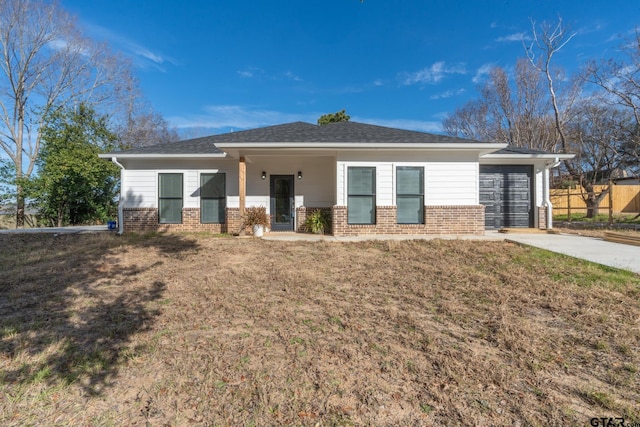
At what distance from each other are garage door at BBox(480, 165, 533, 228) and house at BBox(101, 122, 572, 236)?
0.03 meters

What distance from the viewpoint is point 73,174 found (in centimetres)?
1438

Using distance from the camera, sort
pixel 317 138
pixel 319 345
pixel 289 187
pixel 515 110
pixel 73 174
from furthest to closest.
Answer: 1. pixel 515 110
2. pixel 73 174
3. pixel 289 187
4. pixel 317 138
5. pixel 319 345

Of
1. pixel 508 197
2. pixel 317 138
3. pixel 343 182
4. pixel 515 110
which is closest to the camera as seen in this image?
pixel 317 138

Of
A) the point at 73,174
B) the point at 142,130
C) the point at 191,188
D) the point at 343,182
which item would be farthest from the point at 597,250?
the point at 142,130

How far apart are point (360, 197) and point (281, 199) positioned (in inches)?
116

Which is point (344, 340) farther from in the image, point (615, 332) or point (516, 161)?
point (516, 161)

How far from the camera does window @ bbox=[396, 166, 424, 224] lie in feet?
29.5

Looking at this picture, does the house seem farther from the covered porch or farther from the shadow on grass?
the shadow on grass

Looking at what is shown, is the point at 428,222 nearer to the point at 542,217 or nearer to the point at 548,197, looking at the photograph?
the point at 542,217

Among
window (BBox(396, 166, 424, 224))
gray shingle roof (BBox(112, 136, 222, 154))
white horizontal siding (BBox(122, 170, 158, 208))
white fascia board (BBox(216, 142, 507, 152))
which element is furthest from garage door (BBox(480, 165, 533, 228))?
white horizontal siding (BBox(122, 170, 158, 208))

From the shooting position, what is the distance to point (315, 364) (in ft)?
7.51

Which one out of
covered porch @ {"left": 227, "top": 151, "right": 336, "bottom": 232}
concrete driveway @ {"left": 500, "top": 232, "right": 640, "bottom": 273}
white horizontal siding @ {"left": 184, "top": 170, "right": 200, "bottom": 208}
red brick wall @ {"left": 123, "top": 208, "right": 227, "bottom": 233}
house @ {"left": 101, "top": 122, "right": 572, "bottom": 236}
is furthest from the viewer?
covered porch @ {"left": 227, "top": 151, "right": 336, "bottom": 232}

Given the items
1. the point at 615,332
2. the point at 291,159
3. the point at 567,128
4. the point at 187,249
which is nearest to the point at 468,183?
the point at 291,159

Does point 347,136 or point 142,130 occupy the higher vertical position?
point 142,130
